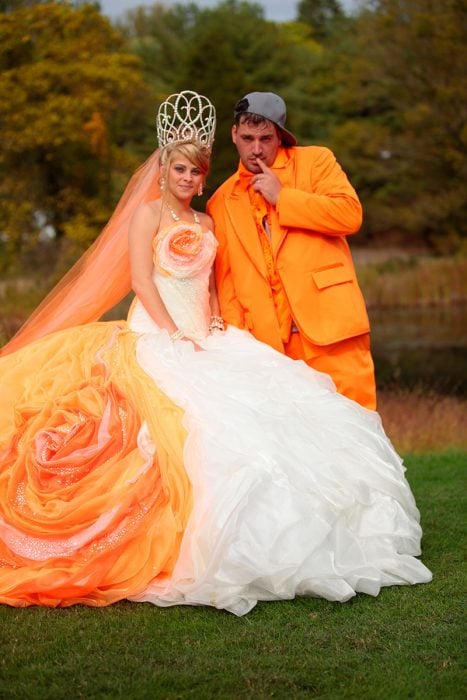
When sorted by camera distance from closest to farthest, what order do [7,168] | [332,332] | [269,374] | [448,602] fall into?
[448,602] < [269,374] < [332,332] < [7,168]

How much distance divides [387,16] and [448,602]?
27882 millimetres

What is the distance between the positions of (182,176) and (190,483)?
1681 millimetres

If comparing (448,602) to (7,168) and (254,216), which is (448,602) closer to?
(254,216)

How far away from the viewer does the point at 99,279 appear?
18.7 ft

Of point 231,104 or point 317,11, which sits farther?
point 317,11

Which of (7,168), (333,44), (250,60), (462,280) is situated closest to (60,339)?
(462,280)

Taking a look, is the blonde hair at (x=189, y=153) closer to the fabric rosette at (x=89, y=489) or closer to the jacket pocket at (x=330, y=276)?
the jacket pocket at (x=330, y=276)

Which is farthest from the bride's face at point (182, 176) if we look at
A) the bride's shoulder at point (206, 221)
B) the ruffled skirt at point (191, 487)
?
the ruffled skirt at point (191, 487)

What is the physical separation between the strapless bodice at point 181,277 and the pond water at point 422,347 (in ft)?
27.2

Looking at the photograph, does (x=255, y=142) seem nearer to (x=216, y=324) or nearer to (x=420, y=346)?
(x=216, y=324)

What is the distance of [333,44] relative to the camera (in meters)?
45.5

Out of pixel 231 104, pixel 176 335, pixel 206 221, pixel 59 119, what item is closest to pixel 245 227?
pixel 206 221

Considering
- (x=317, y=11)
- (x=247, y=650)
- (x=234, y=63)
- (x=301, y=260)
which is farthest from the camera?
(x=317, y=11)

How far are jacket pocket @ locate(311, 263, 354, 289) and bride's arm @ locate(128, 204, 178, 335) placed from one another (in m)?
0.86
